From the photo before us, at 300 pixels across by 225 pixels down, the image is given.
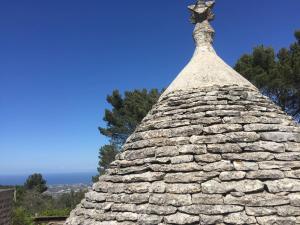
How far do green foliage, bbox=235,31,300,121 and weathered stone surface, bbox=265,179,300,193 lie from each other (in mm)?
12417

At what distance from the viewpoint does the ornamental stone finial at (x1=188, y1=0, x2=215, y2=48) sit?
6.27 meters

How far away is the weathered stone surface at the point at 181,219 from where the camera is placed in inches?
153

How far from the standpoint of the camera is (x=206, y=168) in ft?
13.9

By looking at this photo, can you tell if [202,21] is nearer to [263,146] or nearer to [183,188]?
[263,146]

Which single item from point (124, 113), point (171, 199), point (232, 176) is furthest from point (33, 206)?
point (232, 176)

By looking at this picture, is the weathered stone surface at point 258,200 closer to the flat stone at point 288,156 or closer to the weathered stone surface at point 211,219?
the weathered stone surface at point 211,219

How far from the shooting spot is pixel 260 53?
17297 millimetres

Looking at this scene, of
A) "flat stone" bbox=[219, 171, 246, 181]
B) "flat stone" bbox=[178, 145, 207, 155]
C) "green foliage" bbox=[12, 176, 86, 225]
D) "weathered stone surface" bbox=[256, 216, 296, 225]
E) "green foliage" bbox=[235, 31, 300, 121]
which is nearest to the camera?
"weathered stone surface" bbox=[256, 216, 296, 225]

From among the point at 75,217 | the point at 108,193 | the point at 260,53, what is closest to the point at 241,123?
the point at 108,193

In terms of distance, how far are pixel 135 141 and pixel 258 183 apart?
188cm

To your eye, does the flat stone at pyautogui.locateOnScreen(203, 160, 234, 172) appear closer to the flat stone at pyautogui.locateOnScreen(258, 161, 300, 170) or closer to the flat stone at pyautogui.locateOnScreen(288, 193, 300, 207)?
the flat stone at pyautogui.locateOnScreen(258, 161, 300, 170)

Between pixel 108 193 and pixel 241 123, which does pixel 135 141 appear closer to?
pixel 108 193

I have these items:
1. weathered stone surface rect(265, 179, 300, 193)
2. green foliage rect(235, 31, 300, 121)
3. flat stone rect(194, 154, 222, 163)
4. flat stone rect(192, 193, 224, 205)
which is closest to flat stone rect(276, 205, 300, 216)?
weathered stone surface rect(265, 179, 300, 193)

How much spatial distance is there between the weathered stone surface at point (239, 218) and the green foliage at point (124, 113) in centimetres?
1610
